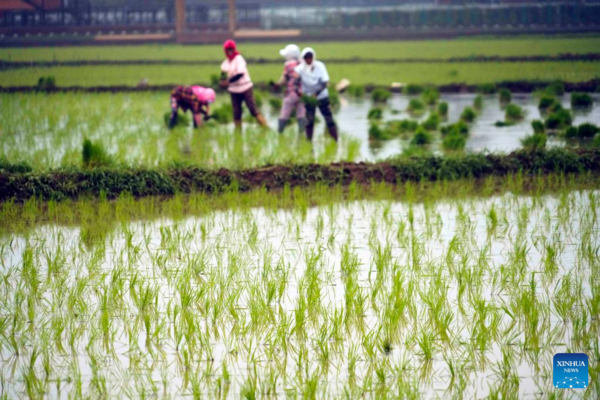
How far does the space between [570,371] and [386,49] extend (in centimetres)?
2598

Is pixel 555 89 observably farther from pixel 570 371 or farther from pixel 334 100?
pixel 570 371

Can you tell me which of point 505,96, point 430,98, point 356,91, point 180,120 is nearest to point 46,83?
point 180,120

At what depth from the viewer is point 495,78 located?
18000mm

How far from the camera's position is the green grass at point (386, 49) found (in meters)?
20.9

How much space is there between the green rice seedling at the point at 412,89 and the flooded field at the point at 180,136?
2190 mm

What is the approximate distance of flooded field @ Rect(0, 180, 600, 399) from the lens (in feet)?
11.1

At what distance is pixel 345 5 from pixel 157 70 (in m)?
16.5

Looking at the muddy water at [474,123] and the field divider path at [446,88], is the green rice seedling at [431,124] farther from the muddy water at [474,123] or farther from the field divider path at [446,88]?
the field divider path at [446,88]

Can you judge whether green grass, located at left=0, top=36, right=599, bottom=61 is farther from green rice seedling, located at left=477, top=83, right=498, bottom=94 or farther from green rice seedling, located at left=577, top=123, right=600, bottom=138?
green rice seedling, located at left=577, top=123, right=600, bottom=138

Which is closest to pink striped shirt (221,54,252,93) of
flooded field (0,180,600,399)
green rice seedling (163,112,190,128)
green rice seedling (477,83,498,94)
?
green rice seedling (163,112,190,128)

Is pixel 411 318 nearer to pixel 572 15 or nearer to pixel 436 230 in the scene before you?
pixel 436 230

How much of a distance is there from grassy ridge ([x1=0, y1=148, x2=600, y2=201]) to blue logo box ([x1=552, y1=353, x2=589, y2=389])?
155 inches

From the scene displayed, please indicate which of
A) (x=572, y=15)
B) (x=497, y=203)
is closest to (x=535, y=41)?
(x=572, y=15)

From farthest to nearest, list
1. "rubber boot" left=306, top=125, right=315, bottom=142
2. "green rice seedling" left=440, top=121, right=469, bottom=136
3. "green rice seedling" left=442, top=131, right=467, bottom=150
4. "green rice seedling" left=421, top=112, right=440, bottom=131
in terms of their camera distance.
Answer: "green rice seedling" left=421, top=112, right=440, bottom=131 < "green rice seedling" left=440, top=121, right=469, bottom=136 < "rubber boot" left=306, top=125, right=315, bottom=142 < "green rice seedling" left=442, top=131, right=467, bottom=150
